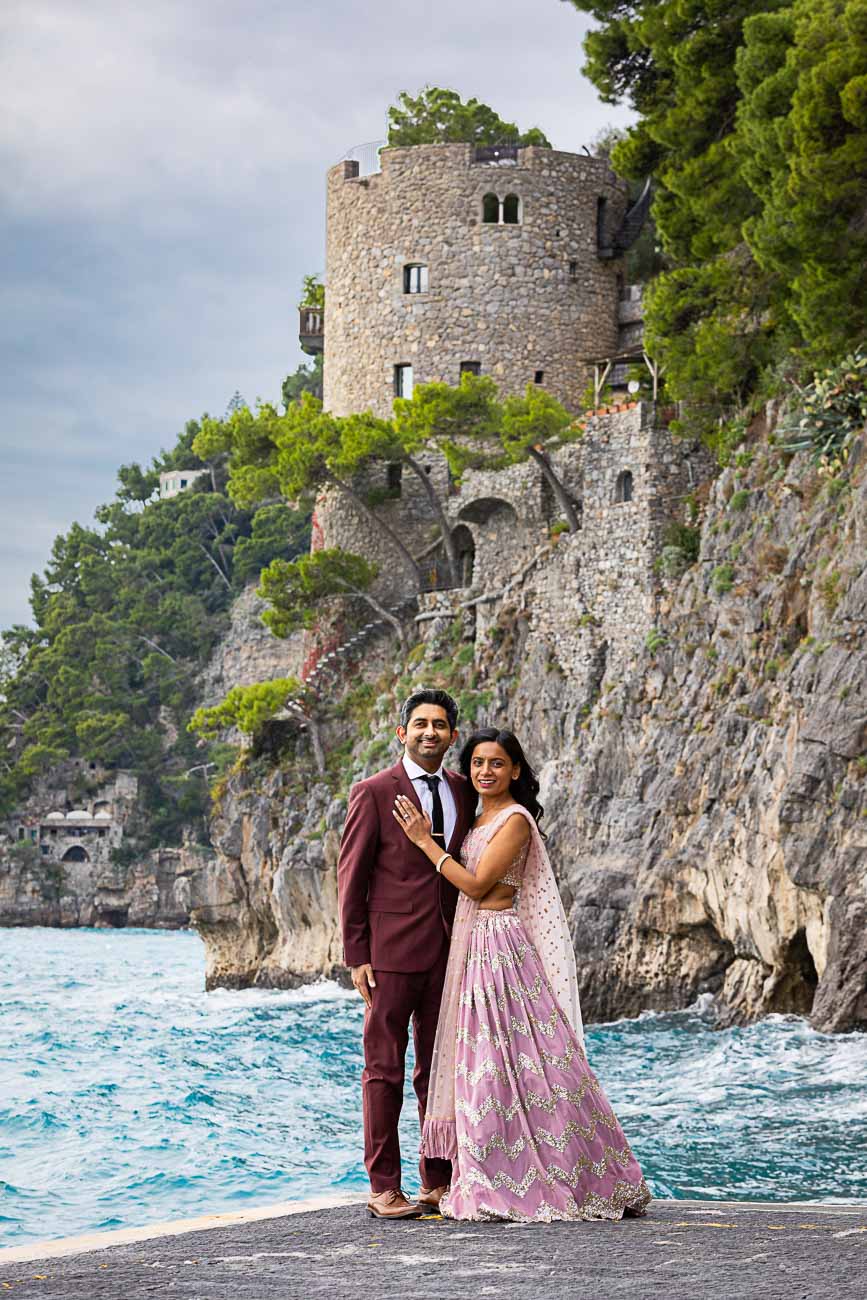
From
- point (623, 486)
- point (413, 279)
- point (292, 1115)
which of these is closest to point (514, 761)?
point (292, 1115)

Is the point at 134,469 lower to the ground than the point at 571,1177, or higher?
higher

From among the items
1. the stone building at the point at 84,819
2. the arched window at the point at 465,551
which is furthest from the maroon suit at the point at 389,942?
the stone building at the point at 84,819

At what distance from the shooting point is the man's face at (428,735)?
613cm

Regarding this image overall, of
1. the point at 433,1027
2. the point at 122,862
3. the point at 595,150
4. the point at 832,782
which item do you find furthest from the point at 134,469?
the point at 433,1027

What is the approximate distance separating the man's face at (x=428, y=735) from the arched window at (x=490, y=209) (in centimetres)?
2798

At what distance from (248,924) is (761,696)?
16.3 m

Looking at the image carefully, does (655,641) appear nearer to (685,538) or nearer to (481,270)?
(685,538)

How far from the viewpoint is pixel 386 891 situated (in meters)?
6.10

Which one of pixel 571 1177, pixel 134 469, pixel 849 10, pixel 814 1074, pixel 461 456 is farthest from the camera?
pixel 134 469

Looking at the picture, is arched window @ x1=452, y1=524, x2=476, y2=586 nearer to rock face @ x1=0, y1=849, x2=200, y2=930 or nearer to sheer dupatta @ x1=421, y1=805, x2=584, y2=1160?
sheer dupatta @ x1=421, y1=805, x2=584, y2=1160

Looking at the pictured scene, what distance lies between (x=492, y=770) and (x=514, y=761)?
12 centimetres

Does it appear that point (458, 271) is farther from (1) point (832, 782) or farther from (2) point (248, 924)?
(1) point (832, 782)

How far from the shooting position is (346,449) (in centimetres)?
3075

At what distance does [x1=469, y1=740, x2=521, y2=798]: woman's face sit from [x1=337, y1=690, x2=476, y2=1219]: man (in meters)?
0.15
